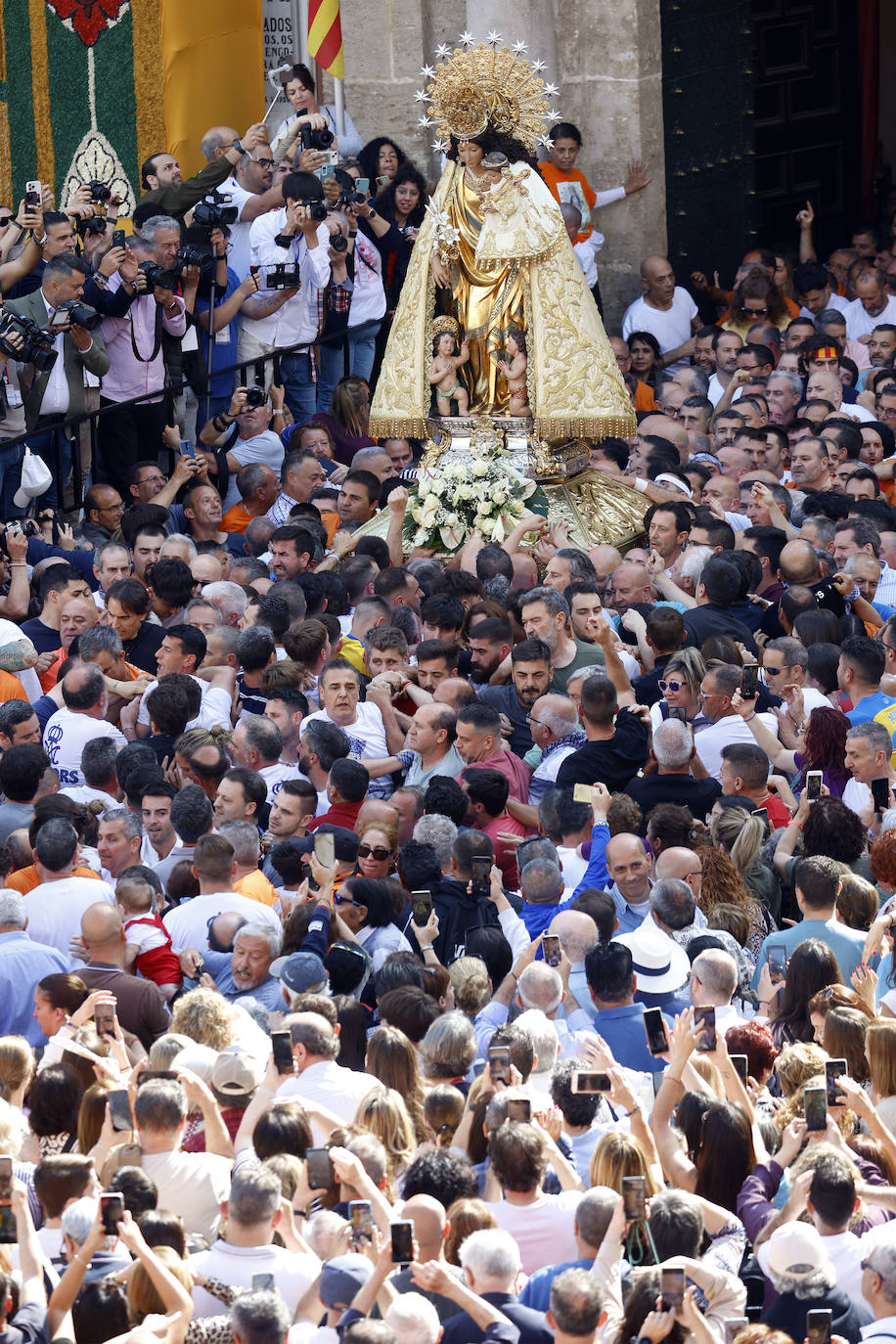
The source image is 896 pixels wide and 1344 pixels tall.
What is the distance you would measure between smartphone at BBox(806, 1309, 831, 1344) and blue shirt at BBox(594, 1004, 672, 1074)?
1885 mm

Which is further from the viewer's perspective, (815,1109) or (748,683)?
(748,683)

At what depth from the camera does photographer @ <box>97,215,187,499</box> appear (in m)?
12.5

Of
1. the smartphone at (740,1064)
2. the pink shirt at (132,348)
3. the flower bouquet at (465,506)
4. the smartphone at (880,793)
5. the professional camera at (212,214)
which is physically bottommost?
the smartphone at (740,1064)

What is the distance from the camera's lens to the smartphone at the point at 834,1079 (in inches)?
216

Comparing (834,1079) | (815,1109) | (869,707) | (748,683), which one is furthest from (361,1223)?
(869,707)

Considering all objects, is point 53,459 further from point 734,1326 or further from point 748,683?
point 734,1326

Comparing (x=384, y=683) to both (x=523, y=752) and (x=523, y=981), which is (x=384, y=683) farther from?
(x=523, y=981)

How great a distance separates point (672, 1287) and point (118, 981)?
2.76m

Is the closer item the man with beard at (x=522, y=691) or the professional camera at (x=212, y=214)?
the man with beard at (x=522, y=691)

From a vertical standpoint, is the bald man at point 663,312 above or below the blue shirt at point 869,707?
above

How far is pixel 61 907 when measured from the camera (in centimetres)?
757

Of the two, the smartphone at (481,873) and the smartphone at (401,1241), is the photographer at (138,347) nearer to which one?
the smartphone at (481,873)

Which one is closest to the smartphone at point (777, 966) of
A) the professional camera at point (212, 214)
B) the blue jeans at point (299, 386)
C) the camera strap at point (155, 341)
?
the camera strap at point (155, 341)

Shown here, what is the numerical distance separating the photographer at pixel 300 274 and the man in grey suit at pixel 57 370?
5.70 feet
